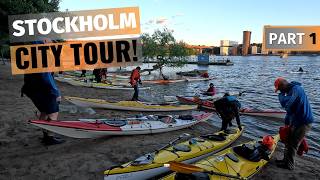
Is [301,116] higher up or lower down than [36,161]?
higher up

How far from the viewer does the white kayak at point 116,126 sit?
9.07 meters

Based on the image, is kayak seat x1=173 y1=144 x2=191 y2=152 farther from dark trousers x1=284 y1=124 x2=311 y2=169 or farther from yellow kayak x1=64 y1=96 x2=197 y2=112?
yellow kayak x1=64 y1=96 x2=197 y2=112

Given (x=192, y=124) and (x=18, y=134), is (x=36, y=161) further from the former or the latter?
(x=192, y=124)

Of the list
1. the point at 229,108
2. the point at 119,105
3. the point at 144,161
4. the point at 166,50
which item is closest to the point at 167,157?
the point at 144,161

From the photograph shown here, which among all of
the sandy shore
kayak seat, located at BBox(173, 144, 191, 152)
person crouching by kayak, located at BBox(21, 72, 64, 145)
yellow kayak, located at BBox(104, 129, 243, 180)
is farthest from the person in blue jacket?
kayak seat, located at BBox(173, 144, 191, 152)

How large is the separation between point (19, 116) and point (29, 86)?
5403 mm

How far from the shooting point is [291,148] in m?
8.52

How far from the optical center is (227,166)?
7895mm

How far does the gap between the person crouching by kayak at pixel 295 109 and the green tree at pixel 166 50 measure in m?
43.4

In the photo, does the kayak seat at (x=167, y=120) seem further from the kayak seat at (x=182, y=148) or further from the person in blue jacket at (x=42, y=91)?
the person in blue jacket at (x=42, y=91)

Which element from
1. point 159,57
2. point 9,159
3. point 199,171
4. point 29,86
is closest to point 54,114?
point 29,86

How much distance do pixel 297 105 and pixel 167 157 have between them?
3747 mm

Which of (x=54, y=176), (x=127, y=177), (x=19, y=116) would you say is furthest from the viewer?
(x=19, y=116)

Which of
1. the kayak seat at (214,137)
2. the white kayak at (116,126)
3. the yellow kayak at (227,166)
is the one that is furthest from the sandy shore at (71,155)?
the kayak seat at (214,137)
